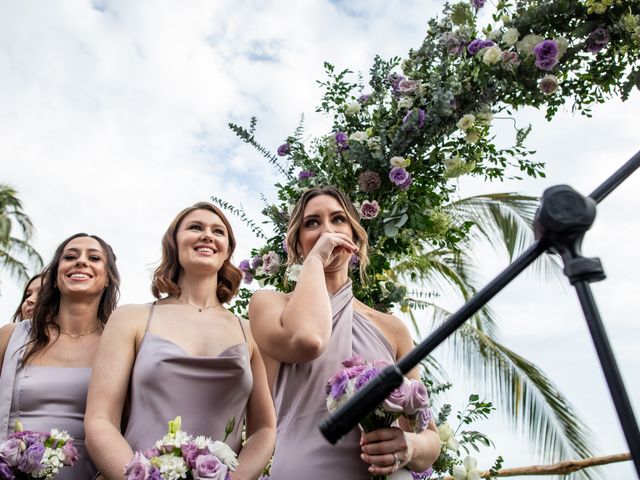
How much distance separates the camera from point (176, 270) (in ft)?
10.4

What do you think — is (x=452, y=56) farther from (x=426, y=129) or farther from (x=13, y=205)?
(x=13, y=205)

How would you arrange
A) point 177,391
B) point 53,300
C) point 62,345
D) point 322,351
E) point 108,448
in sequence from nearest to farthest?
point 322,351, point 108,448, point 177,391, point 62,345, point 53,300

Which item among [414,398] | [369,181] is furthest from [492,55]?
[414,398]

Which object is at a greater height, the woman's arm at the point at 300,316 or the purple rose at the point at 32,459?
the woman's arm at the point at 300,316

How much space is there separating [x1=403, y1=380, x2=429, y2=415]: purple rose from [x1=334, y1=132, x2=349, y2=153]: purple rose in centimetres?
271

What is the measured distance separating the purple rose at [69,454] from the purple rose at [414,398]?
149cm

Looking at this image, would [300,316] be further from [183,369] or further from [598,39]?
[598,39]

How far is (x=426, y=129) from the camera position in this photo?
4.45 m

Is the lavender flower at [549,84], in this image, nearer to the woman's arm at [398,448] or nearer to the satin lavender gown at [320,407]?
the satin lavender gown at [320,407]

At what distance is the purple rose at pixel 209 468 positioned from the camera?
2.25m

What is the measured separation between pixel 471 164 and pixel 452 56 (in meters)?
0.76

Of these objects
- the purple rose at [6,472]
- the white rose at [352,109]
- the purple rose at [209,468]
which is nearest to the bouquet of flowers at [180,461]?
the purple rose at [209,468]

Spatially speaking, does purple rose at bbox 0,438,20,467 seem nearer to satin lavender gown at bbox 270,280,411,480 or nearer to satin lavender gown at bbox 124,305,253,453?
satin lavender gown at bbox 124,305,253,453

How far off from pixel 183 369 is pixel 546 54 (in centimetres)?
313
